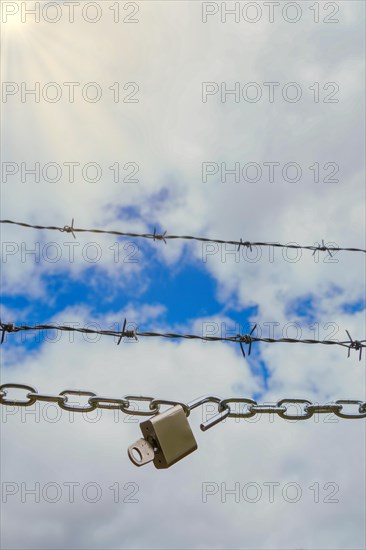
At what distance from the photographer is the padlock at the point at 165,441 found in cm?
293

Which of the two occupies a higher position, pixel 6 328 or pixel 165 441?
pixel 6 328

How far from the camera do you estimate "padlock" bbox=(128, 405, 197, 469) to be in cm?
293

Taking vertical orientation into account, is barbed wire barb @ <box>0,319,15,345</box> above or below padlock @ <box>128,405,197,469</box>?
above

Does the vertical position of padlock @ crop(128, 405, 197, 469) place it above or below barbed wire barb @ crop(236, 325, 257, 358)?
below

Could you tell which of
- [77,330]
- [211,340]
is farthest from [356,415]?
[77,330]

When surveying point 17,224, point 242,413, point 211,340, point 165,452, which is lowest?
point 165,452

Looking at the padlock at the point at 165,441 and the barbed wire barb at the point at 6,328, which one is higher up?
the barbed wire barb at the point at 6,328

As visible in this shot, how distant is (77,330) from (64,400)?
0.41 m

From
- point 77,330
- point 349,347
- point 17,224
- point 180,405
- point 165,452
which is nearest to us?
point 165,452

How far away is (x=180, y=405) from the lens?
10.4 feet

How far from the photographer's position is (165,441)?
298 centimetres

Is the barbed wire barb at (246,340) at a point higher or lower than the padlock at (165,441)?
higher

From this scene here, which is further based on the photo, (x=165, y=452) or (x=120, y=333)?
(x=120, y=333)

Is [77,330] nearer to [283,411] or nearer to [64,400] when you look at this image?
[64,400]
